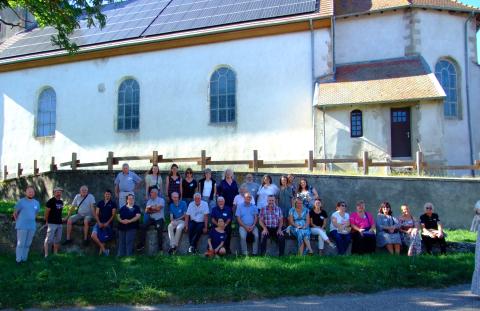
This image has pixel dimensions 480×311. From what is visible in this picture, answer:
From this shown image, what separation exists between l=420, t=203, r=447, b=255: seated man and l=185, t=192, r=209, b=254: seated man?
4718 millimetres

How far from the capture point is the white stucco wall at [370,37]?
1930 cm

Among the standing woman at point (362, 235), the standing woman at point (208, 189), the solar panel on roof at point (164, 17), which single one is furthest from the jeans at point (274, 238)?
the solar panel on roof at point (164, 17)

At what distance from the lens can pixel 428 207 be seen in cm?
1040

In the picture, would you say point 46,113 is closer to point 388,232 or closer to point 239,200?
point 239,200

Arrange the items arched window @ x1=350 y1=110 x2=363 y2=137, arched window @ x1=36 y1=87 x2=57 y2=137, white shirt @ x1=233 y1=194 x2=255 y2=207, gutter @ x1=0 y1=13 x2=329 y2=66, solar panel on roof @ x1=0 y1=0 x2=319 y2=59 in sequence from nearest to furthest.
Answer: white shirt @ x1=233 y1=194 x2=255 y2=207 → arched window @ x1=350 y1=110 x2=363 y2=137 → gutter @ x1=0 y1=13 x2=329 y2=66 → solar panel on roof @ x1=0 y1=0 x2=319 y2=59 → arched window @ x1=36 y1=87 x2=57 y2=137

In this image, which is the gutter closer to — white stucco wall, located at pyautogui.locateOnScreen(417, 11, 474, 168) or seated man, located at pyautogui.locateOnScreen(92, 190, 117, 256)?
white stucco wall, located at pyautogui.locateOnScreen(417, 11, 474, 168)

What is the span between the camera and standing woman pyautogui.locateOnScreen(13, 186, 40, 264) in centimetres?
1005

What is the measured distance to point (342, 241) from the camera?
1015 centimetres

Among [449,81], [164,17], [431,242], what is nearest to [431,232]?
[431,242]

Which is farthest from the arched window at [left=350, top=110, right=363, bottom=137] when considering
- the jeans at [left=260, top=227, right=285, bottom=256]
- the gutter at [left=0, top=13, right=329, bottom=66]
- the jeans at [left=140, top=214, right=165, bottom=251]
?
the jeans at [left=140, top=214, right=165, bottom=251]

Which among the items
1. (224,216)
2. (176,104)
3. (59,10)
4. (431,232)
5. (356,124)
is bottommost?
(431,232)

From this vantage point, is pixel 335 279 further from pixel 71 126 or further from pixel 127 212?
pixel 71 126

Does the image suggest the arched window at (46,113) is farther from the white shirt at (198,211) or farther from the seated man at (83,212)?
the white shirt at (198,211)

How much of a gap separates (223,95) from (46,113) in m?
9.51
